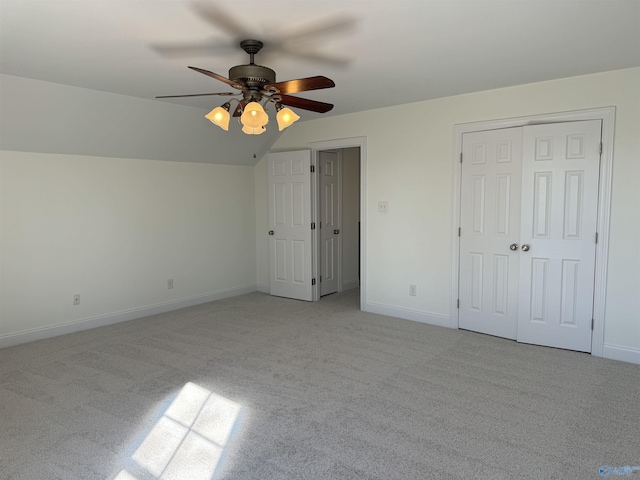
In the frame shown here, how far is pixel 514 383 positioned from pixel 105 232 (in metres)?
4.23

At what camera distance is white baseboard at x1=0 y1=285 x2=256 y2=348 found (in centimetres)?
410

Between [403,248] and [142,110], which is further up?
[142,110]

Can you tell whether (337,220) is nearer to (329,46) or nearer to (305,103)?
(305,103)

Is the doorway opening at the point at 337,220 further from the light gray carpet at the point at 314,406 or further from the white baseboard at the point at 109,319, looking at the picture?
the light gray carpet at the point at 314,406

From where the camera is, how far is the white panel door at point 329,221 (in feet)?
19.3

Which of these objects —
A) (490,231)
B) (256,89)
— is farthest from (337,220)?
(256,89)

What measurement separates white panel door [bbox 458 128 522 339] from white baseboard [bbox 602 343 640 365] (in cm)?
75

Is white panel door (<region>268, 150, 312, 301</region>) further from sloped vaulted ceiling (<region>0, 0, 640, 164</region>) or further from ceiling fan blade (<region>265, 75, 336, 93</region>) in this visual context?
ceiling fan blade (<region>265, 75, 336, 93</region>)

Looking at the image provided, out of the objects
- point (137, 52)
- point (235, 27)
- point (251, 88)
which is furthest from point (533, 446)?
point (137, 52)

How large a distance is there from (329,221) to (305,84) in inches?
142

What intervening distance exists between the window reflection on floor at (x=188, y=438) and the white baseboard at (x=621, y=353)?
312 cm

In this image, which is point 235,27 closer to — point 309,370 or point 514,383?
point 309,370

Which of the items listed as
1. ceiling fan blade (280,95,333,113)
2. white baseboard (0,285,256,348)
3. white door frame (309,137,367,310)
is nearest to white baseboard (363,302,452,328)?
white door frame (309,137,367,310)

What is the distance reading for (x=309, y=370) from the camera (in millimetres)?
3453
